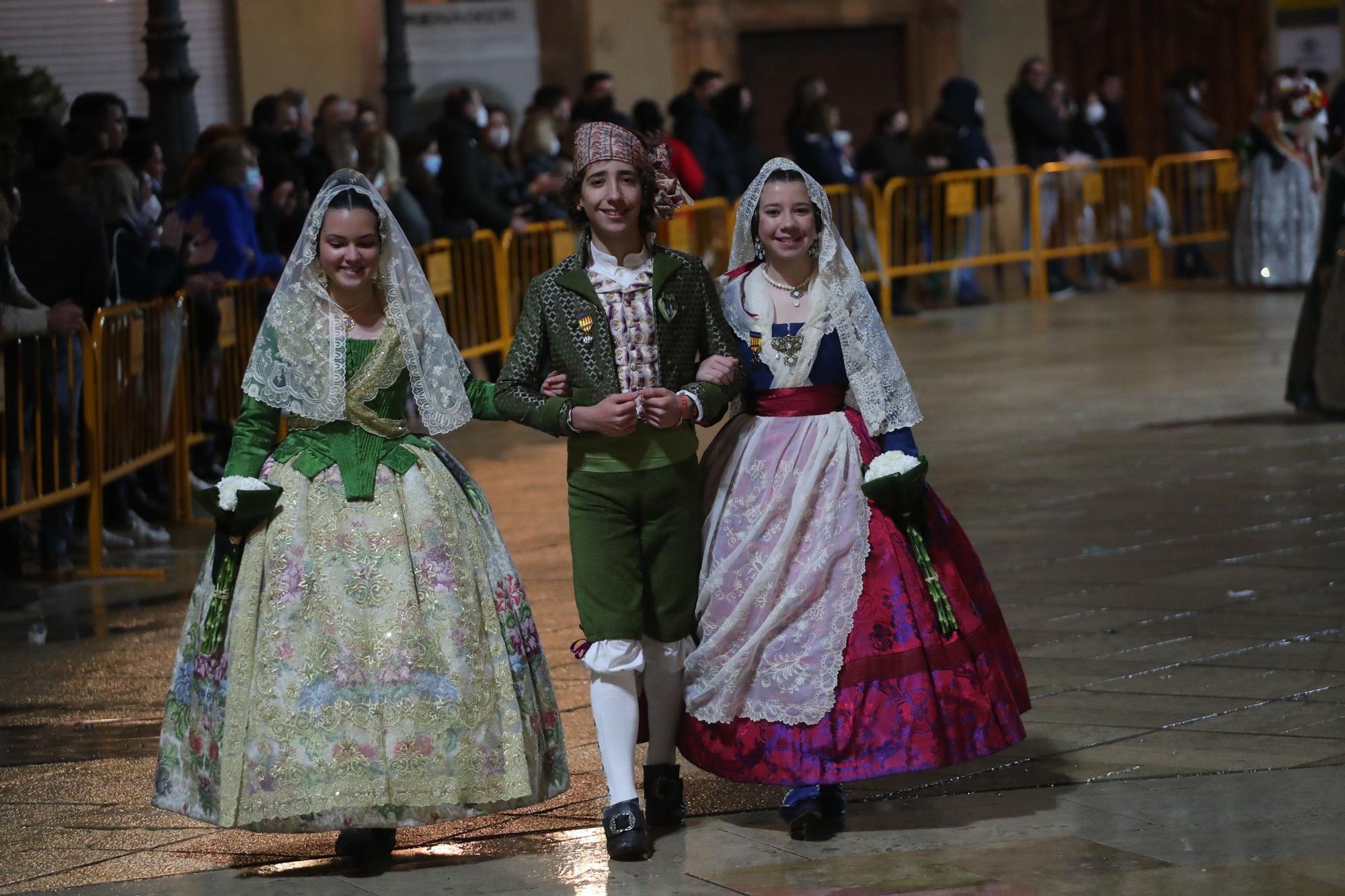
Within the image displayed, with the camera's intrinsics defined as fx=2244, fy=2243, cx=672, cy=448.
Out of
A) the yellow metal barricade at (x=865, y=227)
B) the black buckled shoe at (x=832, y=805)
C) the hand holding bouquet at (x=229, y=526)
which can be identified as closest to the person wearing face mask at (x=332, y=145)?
the yellow metal barricade at (x=865, y=227)

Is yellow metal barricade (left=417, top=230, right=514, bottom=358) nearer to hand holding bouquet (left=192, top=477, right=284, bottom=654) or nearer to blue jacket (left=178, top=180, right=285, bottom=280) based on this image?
blue jacket (left=178, top=180, right=285, bottom=280)

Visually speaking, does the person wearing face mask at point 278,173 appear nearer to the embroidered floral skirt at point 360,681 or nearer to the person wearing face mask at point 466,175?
the person wearing face mask at point 466,175

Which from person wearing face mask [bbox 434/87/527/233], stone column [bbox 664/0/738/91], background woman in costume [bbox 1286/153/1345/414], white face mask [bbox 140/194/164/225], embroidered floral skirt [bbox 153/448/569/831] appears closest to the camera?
embroidered floral skirt [bbox 153/448/569/831]

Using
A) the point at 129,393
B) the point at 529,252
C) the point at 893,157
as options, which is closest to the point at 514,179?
the point at 529,252

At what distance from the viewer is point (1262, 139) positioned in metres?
18.4

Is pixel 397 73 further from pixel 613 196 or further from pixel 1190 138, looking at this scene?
pixel 613 196

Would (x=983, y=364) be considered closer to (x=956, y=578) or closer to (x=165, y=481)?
(x=165, y=481)

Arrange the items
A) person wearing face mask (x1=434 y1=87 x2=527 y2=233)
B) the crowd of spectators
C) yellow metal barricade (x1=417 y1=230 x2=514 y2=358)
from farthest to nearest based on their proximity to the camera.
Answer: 1. person wearing face mask (x1=434 y1=87 x2=527 y2=233)
2. yellow metal barricade (x1=417 y1=230 x2=514 y2=358)
3. the crowd of spectators

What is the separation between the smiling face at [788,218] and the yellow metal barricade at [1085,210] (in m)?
14.0

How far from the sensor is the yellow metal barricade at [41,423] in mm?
8602

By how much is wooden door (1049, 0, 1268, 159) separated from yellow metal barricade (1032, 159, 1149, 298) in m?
4.87

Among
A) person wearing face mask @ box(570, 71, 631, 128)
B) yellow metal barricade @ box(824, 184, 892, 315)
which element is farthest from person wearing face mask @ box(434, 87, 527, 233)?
yellow metal barricade @ box(824, 184, 892, 315)

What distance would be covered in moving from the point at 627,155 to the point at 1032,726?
6.66ft

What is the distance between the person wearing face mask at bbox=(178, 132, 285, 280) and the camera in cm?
1075
